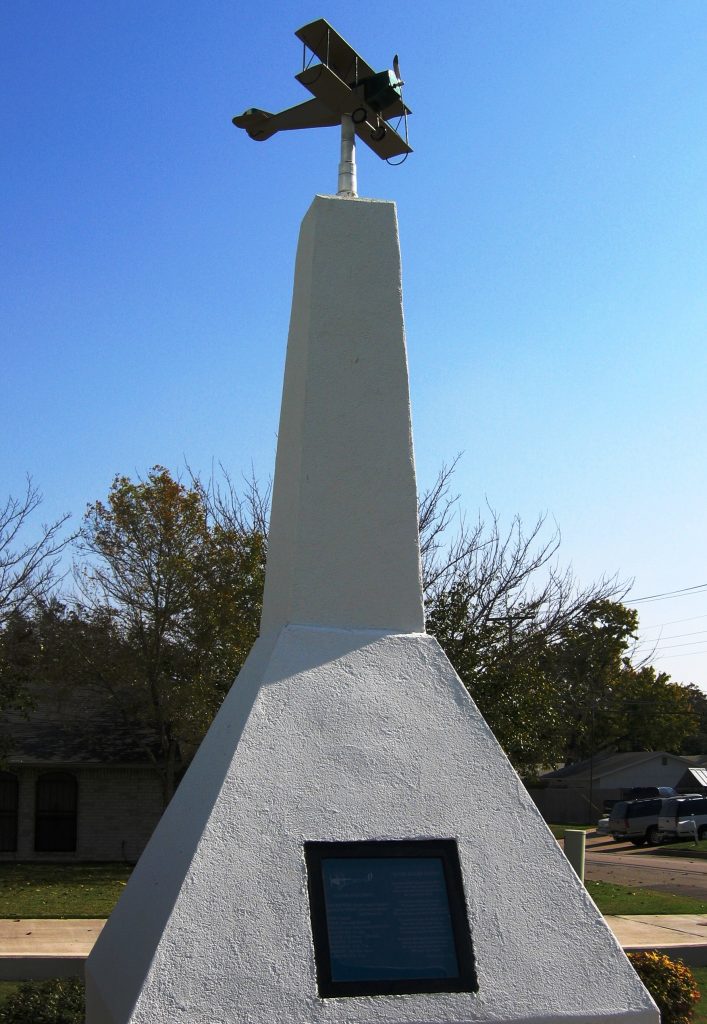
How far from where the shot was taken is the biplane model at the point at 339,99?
670 cm

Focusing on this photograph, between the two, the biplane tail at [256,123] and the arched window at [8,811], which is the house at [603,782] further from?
the biplane tail at [256,123]

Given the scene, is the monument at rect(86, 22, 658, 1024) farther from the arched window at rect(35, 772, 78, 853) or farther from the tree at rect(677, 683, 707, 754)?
the tree at rect(677, 683, 707, 754)

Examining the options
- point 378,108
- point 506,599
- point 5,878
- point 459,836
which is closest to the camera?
point 459,836

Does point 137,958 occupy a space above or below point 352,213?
below

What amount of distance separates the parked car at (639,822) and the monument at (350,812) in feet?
95.5

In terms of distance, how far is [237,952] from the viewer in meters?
4.52

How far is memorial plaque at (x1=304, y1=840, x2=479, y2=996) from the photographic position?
4648 mm

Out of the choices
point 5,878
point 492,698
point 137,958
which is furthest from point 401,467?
point 5,878

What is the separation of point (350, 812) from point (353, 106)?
4.51m

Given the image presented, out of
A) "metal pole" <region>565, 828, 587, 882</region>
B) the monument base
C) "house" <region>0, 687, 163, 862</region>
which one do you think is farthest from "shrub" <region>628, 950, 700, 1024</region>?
"house" <region>0, 687, 163, 862</region>

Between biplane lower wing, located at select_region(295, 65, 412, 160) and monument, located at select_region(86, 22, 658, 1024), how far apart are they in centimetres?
79

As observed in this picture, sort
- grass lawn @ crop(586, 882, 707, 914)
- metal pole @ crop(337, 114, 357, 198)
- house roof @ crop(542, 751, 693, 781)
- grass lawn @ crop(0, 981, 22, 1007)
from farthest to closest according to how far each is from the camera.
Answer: house roof @ crop(542, 751, 693, 781)
grass lawn @ crop(586, 882, 707, 914)
grass lawn @ crop(0, 981, 22, 1007)
metal pole @ crop(337, 114, 357, 198)

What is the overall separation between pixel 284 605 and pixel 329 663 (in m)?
0.53

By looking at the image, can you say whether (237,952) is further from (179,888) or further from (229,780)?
(229,780)
